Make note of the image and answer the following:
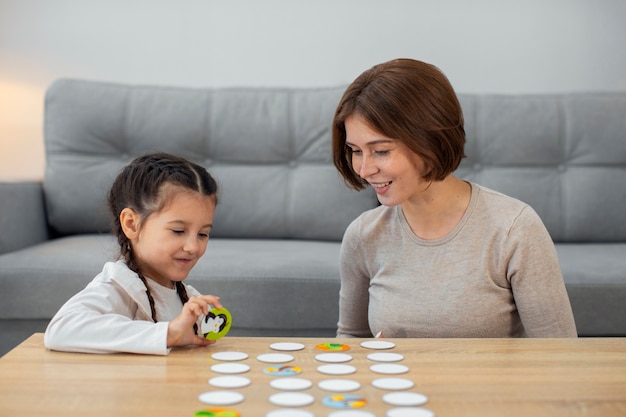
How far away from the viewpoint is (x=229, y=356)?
44.6 inches

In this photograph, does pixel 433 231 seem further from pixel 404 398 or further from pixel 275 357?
pixel 404 398

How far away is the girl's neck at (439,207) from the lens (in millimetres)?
1585

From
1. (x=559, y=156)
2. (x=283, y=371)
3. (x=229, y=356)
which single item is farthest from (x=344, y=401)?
(x=559, y=156)

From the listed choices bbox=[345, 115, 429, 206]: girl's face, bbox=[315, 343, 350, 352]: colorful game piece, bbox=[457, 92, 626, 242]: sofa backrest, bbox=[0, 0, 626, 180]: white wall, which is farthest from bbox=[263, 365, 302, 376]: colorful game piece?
bbox=[0, 0, 626, 180]: white wall

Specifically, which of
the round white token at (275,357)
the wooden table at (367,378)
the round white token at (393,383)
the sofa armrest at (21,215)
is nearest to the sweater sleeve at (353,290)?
the wooden table at (367,378)

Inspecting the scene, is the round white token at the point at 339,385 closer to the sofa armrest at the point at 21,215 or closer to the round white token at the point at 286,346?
the round white token at the point at 286,346

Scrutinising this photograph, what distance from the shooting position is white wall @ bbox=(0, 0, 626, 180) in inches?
125

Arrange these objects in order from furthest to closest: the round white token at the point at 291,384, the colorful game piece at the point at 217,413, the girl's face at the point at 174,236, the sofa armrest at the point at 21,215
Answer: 1. the sofa armrest at the point at 21,215
2. the girl's face at the point at 174,236
3. the round white token at the point at 291,384
4. the colorful game piece at the point at 217,413

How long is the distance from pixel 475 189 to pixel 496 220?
0.10 meters

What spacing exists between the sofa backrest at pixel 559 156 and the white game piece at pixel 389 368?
1.70m

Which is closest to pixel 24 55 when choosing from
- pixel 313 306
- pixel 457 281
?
pixel 313 306

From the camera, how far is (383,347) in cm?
119

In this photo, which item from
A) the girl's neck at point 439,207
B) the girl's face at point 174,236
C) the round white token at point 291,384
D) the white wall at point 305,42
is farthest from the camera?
the white wall at point 305,42

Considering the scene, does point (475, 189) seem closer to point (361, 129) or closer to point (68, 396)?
point (361, 129)
